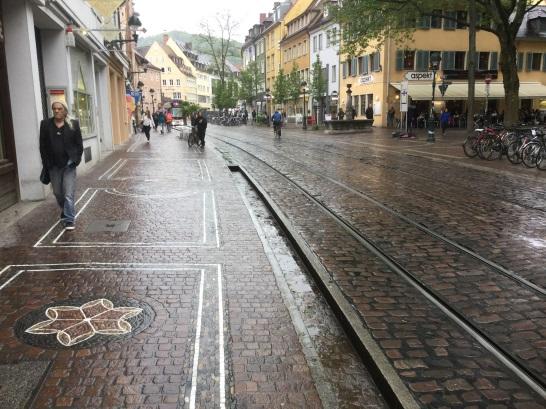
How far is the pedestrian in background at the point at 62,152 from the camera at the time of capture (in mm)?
7602

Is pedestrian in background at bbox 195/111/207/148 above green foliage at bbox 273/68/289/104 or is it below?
below

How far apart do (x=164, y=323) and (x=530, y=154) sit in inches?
540

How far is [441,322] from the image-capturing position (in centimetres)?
445

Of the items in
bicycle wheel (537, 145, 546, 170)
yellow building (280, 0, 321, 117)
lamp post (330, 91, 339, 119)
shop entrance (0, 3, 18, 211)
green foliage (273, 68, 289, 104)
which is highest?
yellow building (280, 0, 321, 117)

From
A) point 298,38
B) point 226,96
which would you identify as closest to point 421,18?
point 298,38

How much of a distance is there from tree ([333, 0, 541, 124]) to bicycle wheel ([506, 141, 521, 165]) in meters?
5.99

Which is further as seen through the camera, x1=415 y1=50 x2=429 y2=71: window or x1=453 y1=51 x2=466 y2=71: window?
x1=453 y1=51 x2=466 y2=71: window

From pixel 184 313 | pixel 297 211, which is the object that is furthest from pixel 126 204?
pixel 184 313

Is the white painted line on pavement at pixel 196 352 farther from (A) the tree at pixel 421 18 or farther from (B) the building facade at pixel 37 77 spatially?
(A) the tree at pixel 421 18

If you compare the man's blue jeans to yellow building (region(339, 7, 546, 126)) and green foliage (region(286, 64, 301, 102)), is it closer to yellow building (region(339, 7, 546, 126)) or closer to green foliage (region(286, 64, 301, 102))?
yellow building (region(339, 7, 546, 126))

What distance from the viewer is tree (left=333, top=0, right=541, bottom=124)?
22.3m

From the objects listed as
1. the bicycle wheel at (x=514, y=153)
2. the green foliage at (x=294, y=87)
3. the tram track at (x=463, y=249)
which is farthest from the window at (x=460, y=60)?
the tram track at (x=463, y=249)

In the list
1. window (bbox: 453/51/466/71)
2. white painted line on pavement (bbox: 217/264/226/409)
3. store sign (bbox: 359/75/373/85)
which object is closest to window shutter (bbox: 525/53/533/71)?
window (bbox: 453/51/466/71)

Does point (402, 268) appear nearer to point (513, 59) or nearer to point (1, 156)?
point (1, 156)
